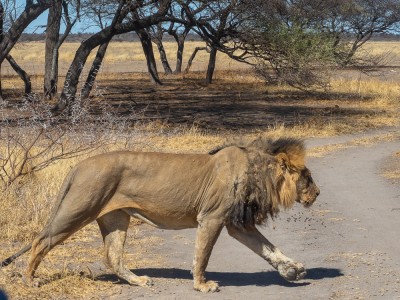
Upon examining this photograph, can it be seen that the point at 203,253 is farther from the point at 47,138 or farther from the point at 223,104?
the point at 223,104

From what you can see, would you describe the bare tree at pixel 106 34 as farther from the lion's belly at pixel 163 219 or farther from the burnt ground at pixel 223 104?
the lion's belly at pixel 163 219

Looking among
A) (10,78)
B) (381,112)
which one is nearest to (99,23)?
(381,112)

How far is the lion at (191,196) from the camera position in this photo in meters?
7.11

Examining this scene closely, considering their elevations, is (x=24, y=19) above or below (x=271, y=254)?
above

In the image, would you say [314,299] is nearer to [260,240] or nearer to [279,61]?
[260,240]

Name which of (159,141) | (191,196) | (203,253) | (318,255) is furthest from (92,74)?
(203,253)

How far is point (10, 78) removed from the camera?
40.0m

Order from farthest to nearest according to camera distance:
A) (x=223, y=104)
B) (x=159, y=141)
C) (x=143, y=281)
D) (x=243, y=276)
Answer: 1. (x=223, y=104)
2. (x=159, y=141)
3. (x=243, y=276)
4. (x=143, y=281)

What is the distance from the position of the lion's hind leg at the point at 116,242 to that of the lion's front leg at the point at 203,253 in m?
0.44

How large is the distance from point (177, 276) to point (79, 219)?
112 cm

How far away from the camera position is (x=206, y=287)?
23.0ft

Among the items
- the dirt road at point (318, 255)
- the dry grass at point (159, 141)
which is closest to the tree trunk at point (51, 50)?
the dry grass at point (159, 141)

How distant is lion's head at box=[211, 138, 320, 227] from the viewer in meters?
7.16

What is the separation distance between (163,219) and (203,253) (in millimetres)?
522
